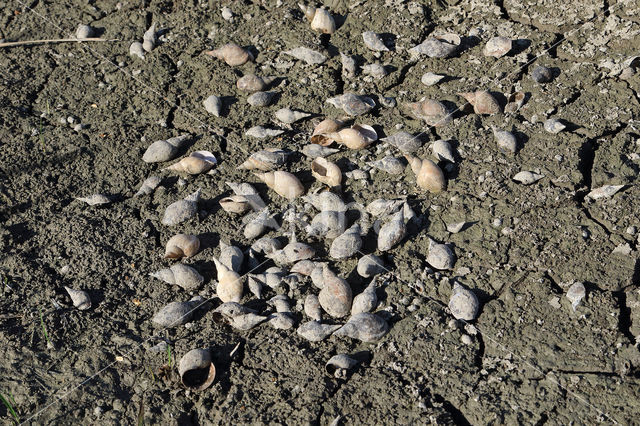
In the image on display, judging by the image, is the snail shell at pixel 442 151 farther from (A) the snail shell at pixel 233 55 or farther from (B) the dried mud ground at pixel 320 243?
(A) the snail shell at pixel 233 55

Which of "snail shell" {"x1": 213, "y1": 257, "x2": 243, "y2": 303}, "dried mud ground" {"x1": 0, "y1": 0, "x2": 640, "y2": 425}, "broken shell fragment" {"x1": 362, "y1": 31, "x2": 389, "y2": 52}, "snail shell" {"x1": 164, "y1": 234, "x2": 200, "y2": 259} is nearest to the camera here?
"dried mud ground" {"x1": 0, "y1": 0, "x2": 640, "y2": 425}

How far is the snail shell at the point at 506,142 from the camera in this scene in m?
2.72

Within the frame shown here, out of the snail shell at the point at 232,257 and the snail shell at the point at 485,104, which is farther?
the snail shell at the point at 485,104

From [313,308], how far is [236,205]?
0.61m

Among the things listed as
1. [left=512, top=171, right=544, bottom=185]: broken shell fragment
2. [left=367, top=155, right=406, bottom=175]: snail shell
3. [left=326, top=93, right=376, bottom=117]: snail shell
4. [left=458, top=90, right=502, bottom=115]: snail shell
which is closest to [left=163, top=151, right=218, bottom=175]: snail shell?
[left=326, top=93, right=376, bottom=117]: snail shell

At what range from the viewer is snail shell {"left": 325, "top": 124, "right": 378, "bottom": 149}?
2.82 m

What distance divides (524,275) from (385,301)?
1.70ft

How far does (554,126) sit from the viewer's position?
2.76 metres

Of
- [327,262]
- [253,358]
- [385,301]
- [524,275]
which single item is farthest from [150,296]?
[524,275]

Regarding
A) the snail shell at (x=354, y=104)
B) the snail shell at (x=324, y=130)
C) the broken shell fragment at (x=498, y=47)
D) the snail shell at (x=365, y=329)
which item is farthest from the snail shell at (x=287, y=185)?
the broken shell fragment at (x=498, y=47)

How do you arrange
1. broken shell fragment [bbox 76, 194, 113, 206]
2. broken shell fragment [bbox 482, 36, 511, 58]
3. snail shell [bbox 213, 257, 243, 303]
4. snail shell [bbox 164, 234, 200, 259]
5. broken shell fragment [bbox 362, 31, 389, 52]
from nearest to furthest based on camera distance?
snail shell [bbox 213, 257, 243, 303]
snail shell [bbox 164, 234, 200, 259]
broken shell fragment [bbox 76, 194, 113, 206]
broken shell fragment [bbox 482, 36, 511, 58]
broken shell fragment [bbox 362, 31, 389, 52]

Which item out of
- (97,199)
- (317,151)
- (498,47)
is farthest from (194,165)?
(498,47)

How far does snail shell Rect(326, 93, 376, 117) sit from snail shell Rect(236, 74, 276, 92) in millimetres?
394

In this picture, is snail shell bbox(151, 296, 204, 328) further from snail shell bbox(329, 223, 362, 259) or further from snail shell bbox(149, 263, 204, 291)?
snail shell bbox(329, 223, 362, 259)
